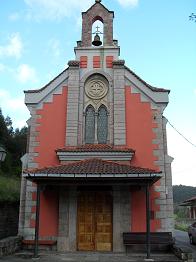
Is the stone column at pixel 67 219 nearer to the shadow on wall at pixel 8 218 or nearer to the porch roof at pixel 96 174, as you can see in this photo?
the porch roof at pixel 96 174

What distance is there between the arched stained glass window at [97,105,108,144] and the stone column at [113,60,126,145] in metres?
0.62

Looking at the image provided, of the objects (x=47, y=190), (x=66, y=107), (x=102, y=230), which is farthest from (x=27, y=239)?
(x=66, y=107)

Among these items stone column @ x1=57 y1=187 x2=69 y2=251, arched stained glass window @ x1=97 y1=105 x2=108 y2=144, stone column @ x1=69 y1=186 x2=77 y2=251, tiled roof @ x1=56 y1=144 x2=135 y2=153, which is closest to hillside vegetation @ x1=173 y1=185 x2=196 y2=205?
arched stained glass window @ x1=97 y1=105 x2=108 y2=144

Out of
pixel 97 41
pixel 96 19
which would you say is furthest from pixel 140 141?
pixel 96 19

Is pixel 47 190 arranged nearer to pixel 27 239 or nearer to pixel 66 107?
pixel 27 239

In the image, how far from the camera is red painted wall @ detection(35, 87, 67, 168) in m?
14.8

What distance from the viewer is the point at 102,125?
1552 cm

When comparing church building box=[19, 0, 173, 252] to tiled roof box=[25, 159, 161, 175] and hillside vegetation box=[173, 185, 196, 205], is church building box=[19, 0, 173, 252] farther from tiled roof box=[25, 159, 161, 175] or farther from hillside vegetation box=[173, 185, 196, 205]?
hillside vegetation box=[173, 185, 196, 205]

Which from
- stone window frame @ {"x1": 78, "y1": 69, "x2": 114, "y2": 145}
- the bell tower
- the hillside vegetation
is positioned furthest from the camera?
the hillside vegetation

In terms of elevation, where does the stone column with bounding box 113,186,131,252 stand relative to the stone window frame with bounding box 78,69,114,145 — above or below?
below

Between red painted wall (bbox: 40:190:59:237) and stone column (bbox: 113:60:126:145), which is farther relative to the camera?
stone column (bbox: 113:60:126:145)

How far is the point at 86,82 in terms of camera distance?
1605 cm

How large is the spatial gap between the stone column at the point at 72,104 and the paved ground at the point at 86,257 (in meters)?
4.53

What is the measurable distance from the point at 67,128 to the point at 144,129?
3322mm
